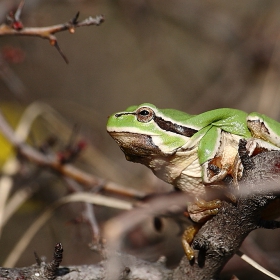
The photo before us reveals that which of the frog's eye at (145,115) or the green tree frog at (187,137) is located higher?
the frog's eye at (145,115)

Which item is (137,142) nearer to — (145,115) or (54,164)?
(145,115)

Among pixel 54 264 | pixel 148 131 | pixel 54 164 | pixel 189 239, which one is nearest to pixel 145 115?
pixel 148 131

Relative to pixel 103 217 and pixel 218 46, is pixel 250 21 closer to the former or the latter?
pixel 218 46

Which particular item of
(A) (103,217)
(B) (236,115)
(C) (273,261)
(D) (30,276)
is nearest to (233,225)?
(B) (236,115)

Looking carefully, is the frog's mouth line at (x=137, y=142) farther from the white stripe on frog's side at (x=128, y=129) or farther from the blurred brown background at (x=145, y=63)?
the blurred brown background at (x=145, y=63)

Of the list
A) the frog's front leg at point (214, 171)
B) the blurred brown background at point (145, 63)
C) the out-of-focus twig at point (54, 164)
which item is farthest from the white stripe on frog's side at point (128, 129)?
the blurred brown background at point (145, 63)

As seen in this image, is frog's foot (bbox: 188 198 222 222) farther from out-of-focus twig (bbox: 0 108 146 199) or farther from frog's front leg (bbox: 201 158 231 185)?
out-of-focus twig (bbox: 0 108 146 199)

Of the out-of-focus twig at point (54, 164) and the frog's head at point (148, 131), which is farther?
the out-of-focus twig at point (54, 164)

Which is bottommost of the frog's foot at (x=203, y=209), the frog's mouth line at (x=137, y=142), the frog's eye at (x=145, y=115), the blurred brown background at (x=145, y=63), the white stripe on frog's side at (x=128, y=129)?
the frog's foot at (x=203, y=209)
